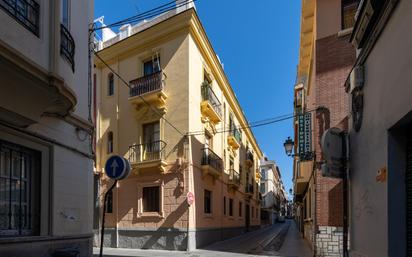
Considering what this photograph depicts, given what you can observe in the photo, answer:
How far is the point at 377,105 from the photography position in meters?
4.99

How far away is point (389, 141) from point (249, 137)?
34452mm

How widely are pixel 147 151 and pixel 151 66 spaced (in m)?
4.44

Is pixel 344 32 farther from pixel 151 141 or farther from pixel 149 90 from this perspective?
pixel 151 141

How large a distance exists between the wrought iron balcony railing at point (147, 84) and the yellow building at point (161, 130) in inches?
1.9

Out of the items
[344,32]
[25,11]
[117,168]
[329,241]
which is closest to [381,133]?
[117,168]

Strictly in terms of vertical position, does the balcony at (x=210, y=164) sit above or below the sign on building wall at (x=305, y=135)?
below

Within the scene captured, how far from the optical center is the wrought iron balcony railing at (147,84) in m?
17.7

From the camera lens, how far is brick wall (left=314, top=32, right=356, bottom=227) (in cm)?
1279

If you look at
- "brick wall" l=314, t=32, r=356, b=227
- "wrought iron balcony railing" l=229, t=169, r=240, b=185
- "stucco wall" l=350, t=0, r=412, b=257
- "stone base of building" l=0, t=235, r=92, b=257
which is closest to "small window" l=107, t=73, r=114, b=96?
"wrought iron balcony railing" l=229, t=169, r=240, b=185

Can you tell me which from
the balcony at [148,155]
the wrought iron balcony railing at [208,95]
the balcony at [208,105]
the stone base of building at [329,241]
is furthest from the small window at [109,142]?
the stone base of building at [329,241]

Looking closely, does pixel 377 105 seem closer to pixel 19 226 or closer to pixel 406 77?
pixel 406 77

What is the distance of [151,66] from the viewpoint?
18.9m

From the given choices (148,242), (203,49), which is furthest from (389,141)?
(203,49)

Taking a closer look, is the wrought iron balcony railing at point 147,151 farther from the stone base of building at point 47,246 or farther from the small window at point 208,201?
the stone base of building at point 47,246
